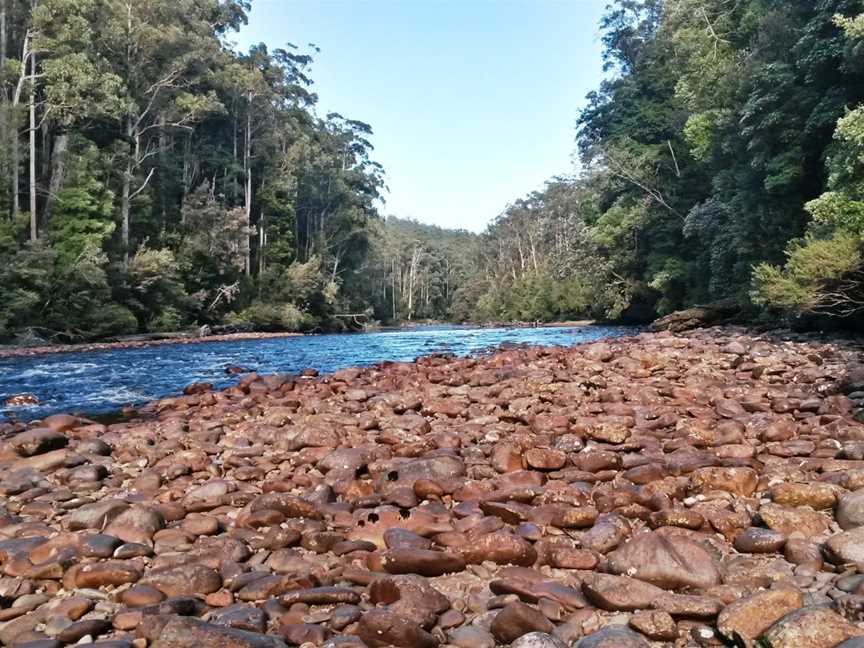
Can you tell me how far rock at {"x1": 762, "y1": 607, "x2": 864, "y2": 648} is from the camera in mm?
2266

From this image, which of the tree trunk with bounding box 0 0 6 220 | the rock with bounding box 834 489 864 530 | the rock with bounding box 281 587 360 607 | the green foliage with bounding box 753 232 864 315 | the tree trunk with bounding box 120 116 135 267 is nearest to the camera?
the rock with bounding box 281 587 360 607

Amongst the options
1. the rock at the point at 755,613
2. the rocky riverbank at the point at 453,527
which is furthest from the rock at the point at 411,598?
the rock at the point at 755,613

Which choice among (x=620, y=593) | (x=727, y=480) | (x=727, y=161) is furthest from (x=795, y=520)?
(x=727, y=161)

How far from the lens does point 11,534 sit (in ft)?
12.5

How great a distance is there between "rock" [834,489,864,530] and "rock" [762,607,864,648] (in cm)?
116

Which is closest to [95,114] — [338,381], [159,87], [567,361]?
[159,87]

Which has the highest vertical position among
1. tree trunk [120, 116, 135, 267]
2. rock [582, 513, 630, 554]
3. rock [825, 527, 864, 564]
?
tree trunk [120, 116, 135, 267]

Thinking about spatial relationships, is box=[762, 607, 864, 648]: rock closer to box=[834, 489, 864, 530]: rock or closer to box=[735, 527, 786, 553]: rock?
box=[735, 527, 786, 553]: rock

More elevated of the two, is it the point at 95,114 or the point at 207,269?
the point at 95,114

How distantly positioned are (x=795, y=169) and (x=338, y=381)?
11782 millimetres

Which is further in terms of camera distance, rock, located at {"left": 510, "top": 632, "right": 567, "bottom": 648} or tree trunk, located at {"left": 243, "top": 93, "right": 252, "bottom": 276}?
tree trunk, located at {"left": 243, "top": 93, "right": 252, "bottom": 276}

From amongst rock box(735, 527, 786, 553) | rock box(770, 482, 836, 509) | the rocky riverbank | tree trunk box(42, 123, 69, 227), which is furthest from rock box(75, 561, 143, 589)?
tree trunk box(42, 123, 69, 227)

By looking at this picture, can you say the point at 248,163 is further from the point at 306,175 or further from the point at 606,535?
the point at 606,535

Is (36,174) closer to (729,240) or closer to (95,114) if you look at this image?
(95,114)
